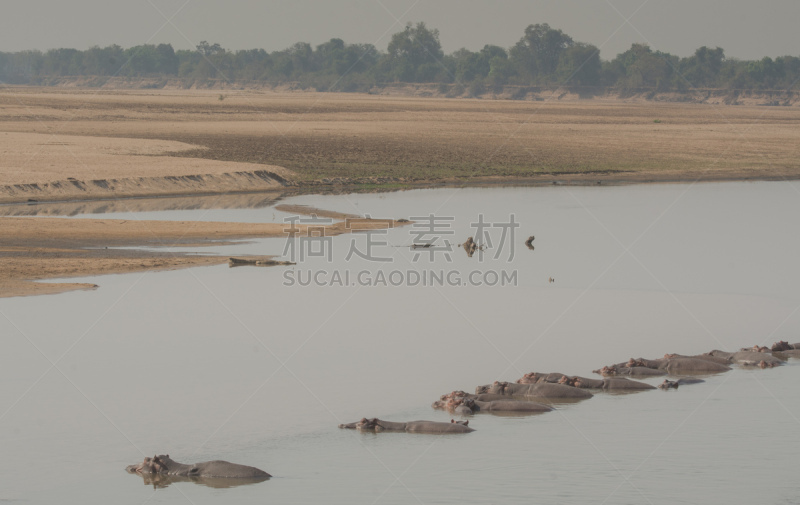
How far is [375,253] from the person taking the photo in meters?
23.1

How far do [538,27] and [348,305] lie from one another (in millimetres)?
164548

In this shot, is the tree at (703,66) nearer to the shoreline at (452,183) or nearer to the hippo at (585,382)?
the shoreline at (452,183)

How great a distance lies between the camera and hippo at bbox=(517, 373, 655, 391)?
13188 mm

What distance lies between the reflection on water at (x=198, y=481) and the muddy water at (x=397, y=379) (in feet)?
0.32

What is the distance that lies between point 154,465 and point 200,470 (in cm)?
44

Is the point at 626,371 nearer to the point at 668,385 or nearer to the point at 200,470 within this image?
the point at 668,385

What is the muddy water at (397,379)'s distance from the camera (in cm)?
1034

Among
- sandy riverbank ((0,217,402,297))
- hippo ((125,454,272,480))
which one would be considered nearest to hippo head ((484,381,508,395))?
hippo ((125,454,272,480))

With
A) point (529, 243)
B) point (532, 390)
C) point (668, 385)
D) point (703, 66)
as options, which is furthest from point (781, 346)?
point (703, 66)

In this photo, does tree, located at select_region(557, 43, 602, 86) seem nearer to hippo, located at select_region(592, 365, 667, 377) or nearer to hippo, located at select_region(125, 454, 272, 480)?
hippo, located at select_region(592, 365, 667, 377)

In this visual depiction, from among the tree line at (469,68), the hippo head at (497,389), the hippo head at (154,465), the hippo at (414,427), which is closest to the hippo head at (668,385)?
the hippo head at (497,389)

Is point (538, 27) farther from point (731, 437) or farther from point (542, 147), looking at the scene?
point (731, 437)

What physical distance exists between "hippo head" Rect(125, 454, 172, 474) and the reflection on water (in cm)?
5

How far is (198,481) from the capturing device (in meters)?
10.2
